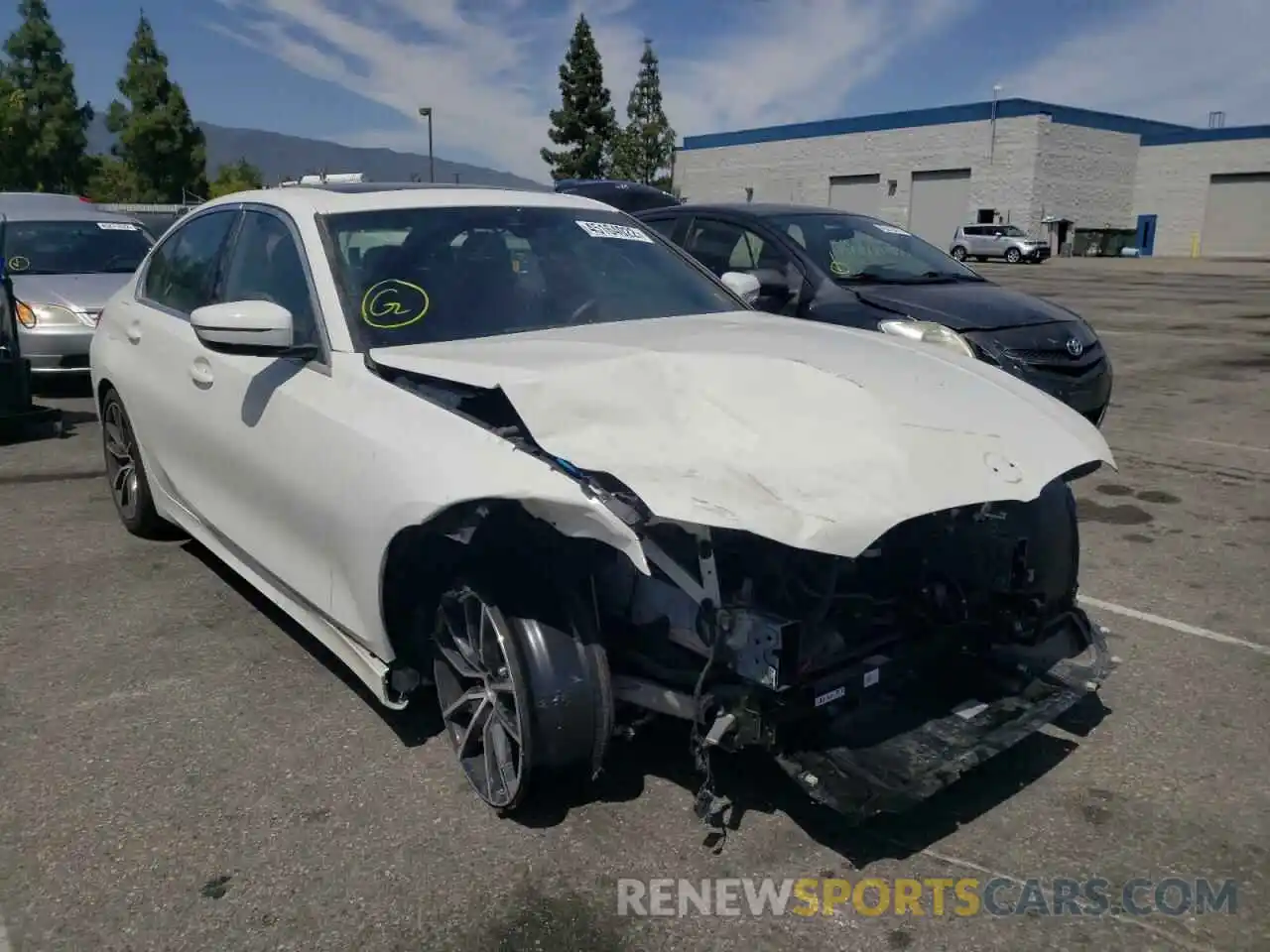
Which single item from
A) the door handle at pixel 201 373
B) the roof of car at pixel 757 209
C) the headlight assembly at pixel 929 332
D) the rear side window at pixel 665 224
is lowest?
the headlight assembly at pixel 929 332

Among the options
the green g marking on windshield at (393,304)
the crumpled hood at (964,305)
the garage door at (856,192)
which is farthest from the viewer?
the garage door at (856,192)

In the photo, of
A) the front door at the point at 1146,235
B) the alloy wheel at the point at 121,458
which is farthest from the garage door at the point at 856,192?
the alloy wheel at the point at 121,458

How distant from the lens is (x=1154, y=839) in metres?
2.89

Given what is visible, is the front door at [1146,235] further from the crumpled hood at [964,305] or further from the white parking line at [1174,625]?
the white parking line at [1174,625]

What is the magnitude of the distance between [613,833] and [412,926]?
0.60m

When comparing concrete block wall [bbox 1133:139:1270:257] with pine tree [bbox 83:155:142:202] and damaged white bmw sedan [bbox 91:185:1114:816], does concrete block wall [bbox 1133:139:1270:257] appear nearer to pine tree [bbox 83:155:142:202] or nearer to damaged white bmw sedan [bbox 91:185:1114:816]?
pine tree [bbox 83:155:142:202]

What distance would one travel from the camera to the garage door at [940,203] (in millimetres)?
50062

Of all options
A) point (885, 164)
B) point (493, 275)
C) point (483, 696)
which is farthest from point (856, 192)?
point (483, 696)

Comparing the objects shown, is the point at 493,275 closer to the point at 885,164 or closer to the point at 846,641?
the point at 846,641

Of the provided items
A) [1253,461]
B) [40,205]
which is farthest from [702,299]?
[40,205]

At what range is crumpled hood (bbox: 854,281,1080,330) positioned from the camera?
687 cm

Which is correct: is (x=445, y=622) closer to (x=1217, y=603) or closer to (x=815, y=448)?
(x=815, y=448)

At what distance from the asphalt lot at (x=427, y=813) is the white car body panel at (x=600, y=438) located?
0.39 m

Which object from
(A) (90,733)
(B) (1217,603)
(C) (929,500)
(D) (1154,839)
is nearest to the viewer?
(C) (929,500)
